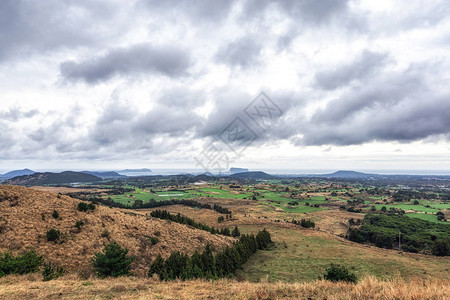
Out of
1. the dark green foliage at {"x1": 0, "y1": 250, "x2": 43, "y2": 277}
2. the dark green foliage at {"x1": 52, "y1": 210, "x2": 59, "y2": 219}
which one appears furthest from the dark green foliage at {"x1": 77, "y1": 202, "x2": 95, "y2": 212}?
the dark green foliage at {"x1": 0, "y1": 250, "x2": 43, "y2": 277}

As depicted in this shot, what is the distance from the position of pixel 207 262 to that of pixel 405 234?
284 ft

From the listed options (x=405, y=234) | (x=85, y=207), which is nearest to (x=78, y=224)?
(x=85, y=207)

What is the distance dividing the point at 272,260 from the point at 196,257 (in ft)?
73.7

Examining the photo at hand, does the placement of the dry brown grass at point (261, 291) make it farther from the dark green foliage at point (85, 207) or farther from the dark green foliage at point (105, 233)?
the dark green foliage at point (85, 207)

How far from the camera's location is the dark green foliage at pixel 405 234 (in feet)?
231

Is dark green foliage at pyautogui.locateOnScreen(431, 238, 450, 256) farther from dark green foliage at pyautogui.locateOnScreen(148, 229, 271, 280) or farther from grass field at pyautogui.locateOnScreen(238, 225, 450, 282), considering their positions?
dark green foliage at pyautogui.locateOnScreen(148, 229, 271, 280)

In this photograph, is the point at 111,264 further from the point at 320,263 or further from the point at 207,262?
the point at 320,263

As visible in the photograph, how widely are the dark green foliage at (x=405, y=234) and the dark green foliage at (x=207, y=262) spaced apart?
47664mm

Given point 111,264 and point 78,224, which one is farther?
point 78,224

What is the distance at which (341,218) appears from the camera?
117 m

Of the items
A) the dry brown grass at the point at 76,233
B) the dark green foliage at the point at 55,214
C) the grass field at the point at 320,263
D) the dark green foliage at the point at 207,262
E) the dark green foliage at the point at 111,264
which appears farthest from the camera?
the grass field at the point at 320,263

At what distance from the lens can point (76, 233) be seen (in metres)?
34.0

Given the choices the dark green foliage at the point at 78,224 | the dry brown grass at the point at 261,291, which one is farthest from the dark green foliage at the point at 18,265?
the dark green foliage at the point at 78,224

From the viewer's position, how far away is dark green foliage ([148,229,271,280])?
85.6 ft
